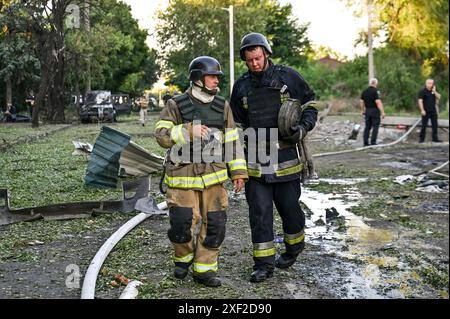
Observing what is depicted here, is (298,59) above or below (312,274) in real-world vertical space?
above

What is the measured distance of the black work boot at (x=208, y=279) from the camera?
4699mm

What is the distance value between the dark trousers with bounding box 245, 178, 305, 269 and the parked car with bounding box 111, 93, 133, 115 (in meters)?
31.4

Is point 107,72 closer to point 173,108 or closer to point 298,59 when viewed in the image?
point 298,59

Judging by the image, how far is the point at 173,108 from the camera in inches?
187

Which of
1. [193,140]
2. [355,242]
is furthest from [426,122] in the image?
[193,140]

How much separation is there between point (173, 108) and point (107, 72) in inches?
1266

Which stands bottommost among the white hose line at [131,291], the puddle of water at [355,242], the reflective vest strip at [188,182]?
the puddle of water at [355,242]

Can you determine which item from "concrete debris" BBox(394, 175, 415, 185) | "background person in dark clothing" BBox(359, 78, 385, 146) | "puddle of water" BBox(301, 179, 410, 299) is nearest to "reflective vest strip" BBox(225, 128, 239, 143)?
"puddle of water" BBox(301, 179, 410, 299)

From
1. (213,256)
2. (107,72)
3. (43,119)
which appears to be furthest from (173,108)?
(107,72)

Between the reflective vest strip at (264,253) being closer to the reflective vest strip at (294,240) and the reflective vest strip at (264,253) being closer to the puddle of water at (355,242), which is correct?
the reflective vest strip at (294,240)

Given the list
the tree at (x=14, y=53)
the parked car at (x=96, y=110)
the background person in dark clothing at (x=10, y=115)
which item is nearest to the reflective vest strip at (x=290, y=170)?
the tree at (x=14, y=53)

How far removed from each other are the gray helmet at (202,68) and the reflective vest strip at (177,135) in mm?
416

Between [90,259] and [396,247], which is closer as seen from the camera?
[90,259]

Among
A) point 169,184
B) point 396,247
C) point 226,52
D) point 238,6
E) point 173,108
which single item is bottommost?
point 396,247
